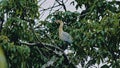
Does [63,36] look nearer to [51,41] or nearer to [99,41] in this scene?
[51,41]

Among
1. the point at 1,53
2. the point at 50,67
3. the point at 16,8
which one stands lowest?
the point at 50,67

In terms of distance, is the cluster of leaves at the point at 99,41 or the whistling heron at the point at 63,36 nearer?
the cluster of leaves at the point at 99,41

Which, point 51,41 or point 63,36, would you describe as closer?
point 51,41

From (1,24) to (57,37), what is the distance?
1589mm

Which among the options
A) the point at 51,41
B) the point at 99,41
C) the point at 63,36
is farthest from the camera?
the point at 63,36

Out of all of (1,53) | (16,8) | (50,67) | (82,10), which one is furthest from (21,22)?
(1,53)

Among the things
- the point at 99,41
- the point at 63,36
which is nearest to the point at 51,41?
the point at 63,36

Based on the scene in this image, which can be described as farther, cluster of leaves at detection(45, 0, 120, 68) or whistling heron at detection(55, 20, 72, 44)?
whistling heron at detection(55, 20, 72, 44)

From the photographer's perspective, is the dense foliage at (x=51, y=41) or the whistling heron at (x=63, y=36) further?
the whistling heron at (x=63, y=36)

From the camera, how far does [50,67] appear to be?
5.86 meters

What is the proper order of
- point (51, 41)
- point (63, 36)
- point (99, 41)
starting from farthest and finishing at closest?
1. point (63, 36)
2. point (51, 41)
3. point (99, 41)

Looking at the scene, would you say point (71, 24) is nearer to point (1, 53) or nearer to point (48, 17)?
point (48, 17)

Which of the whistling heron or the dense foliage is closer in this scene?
the dense foliage

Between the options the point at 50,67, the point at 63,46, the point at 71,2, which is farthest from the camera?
the point at 71,2
